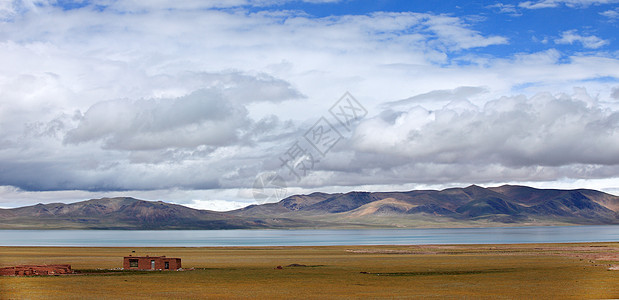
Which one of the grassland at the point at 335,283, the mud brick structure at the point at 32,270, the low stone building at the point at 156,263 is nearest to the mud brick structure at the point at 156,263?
the low stone building at the point at 156,263

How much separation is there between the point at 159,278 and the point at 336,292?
72.5 feet

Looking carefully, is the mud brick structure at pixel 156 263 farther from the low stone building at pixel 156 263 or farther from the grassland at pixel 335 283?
the grassland at pixel 335 283

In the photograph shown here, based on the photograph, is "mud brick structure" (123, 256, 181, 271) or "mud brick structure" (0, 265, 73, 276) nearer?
"mud brick structure" (0, 265, 73, 276)

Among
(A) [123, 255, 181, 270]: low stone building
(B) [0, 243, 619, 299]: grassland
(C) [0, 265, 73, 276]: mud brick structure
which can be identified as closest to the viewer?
(B) [0, 243, 619, 299]: grassland

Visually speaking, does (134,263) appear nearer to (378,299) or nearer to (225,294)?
(225,294)

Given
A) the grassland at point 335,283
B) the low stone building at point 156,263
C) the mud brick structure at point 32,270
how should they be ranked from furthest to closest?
the low stone building at point 156,263 → the mud brick structure at point 32,270 → the grassland at point 335,283

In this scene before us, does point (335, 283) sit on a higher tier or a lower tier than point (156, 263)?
lower

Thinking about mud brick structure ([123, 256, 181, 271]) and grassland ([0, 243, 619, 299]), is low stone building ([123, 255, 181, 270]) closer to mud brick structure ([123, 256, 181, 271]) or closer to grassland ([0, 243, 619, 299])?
mud brick structure ([123, 256, 181, 271])

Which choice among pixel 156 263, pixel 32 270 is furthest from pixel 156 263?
pixel 32 270

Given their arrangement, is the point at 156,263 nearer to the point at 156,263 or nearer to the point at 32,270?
the point at 156,263

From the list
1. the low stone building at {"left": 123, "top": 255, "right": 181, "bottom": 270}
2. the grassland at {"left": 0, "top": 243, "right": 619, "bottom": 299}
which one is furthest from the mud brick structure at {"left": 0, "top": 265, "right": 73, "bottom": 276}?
the low stone building at {"left": 123, "top": 255, "right": 181, "bottom": 270}

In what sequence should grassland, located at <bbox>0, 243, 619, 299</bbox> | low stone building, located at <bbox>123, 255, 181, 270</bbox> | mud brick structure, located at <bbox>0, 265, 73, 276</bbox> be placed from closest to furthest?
grassland, located at <bbox>0, 243, 619, 299</bbox> → mud brick structure, located at <bbox>0, 265, 73, 276</bbox> → low stone building, located at <bbox>123, 255, 181, 270</bbox>

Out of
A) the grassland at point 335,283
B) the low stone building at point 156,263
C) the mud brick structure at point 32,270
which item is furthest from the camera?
the low stone building at point 156,263

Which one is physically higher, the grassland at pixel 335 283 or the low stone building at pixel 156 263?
the low stone building at pixel 156 263
